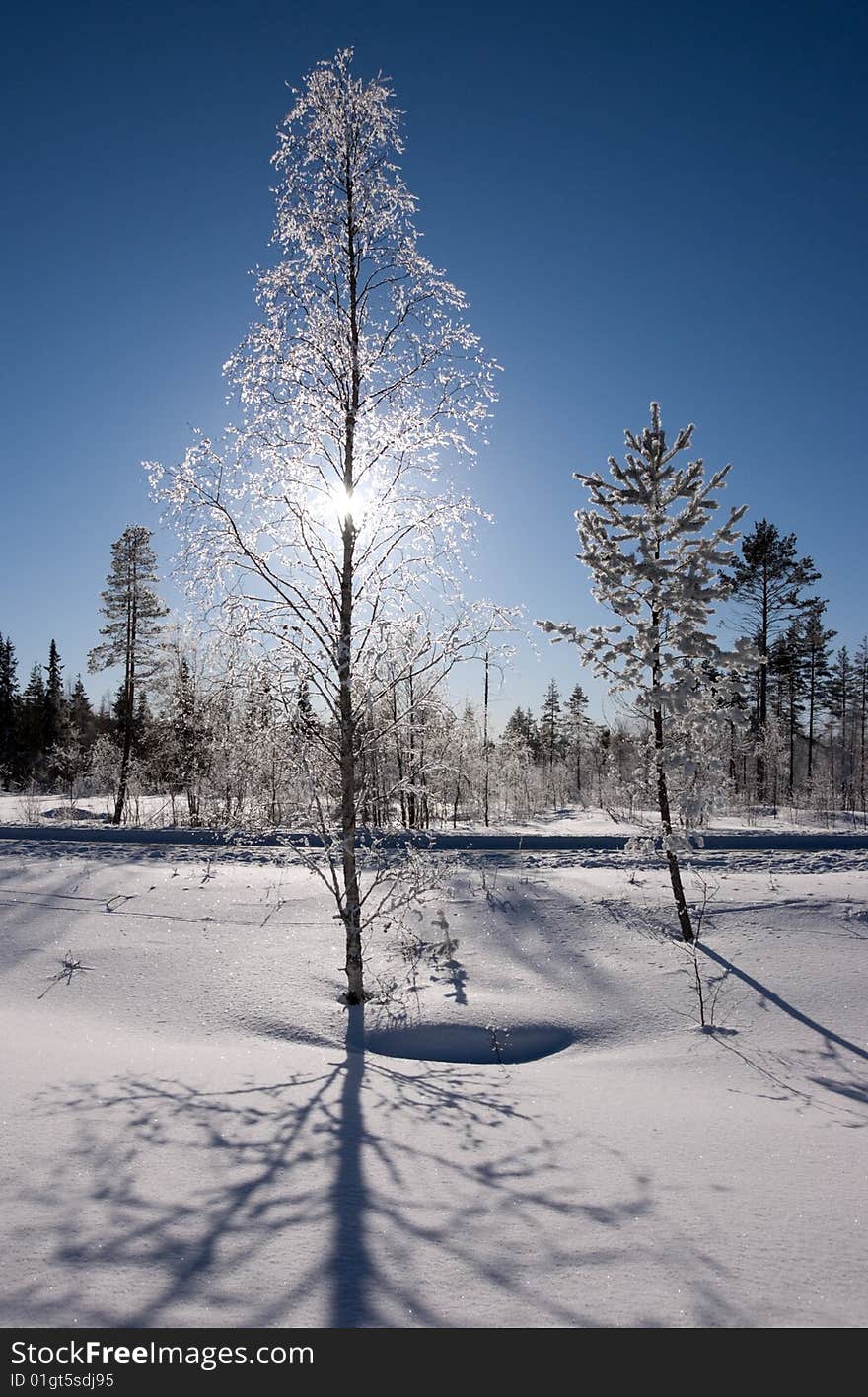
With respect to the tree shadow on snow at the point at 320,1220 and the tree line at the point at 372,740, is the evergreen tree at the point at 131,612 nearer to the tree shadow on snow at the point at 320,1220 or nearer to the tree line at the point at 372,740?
the tree line at the point at 372,740

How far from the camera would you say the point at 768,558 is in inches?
1246

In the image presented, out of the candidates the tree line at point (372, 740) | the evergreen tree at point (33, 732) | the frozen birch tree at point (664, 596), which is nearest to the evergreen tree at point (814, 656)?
the tree line at point (372, 740)

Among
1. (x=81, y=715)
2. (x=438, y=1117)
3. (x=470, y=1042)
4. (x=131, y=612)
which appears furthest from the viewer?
(x=81, y=715)

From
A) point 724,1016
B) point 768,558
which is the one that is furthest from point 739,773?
point 724,1016

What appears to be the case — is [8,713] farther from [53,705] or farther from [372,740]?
[372,740]

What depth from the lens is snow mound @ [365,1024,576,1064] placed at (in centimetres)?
633

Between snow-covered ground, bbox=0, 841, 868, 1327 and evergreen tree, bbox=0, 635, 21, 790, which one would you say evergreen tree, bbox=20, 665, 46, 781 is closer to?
evergreen tree, bbox=0, 635, 21, 790

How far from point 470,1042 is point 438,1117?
236cm

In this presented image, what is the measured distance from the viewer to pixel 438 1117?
4277 millimetres

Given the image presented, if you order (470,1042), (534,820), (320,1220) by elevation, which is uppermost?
(320,1220)

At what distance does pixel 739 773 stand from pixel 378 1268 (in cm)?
3250

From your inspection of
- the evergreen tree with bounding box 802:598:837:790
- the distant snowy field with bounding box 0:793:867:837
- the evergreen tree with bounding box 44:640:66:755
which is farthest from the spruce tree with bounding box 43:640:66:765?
the evergreen tree with bounding box 802:598:837:790

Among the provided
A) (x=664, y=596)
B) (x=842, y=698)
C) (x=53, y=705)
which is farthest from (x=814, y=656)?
(x=53, y=705)
